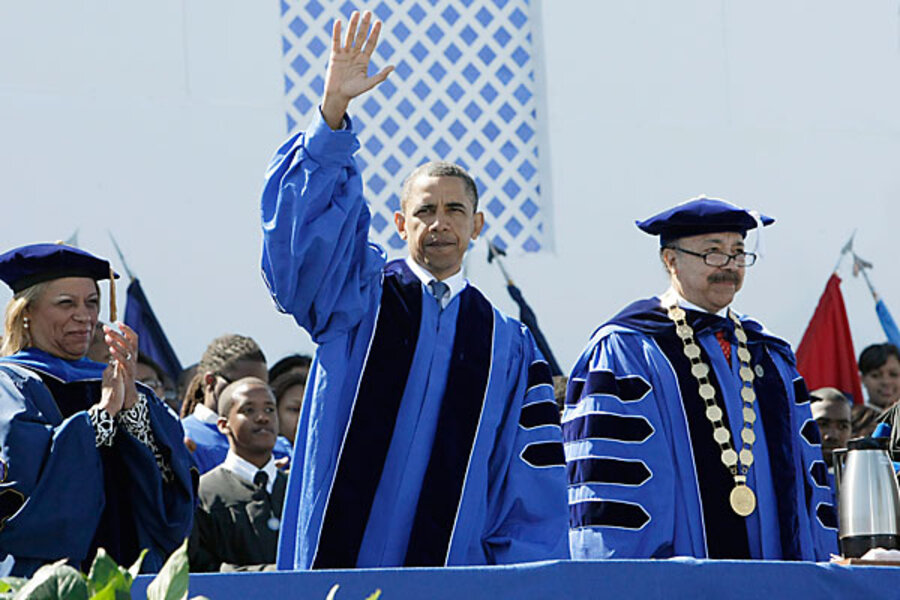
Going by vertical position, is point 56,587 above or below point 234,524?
above

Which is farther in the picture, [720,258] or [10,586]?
[720,258]

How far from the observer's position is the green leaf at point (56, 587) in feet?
4.87

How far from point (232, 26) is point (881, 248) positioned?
4.09 meters

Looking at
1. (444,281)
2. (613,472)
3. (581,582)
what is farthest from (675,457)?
(581,582)

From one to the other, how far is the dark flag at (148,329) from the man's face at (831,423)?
3.24 meters

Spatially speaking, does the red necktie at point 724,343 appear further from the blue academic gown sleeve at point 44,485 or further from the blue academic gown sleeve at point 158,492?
the blue academic gown sleeve at point 44,485

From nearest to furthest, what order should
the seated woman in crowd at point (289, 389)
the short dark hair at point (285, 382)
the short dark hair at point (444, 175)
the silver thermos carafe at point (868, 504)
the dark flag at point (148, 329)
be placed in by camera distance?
the silver thermos carafe at point (868, 504) < the short dark hair at point (444, 175) < the seated woman in crowd at point (289, 389) < the short dark hair at point (285, 382) < the dark flag at point (148, 329)

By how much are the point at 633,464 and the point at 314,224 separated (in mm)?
1326

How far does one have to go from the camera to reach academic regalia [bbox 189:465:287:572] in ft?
16.9

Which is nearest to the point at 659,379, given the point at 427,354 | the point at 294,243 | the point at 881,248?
the point at 427,354

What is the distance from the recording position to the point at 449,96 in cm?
937

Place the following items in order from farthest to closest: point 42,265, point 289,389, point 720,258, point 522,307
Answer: point 522,307 < point 289,389 < point 720,258 < point 42,265

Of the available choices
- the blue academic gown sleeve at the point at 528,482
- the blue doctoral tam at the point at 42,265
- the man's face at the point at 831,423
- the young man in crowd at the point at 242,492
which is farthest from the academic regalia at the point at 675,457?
the man's face at the point at 831,423

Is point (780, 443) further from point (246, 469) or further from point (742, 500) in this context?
point (246, 469)
